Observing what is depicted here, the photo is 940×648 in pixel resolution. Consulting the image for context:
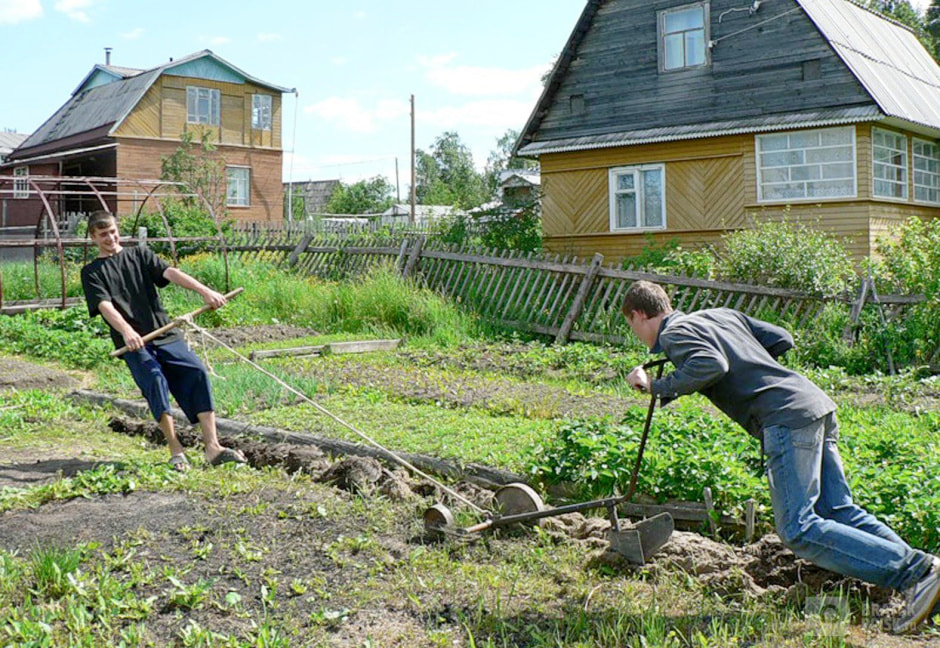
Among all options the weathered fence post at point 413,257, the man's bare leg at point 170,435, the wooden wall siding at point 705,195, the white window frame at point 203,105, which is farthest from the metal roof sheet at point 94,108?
the man's bare leg at point 170,435

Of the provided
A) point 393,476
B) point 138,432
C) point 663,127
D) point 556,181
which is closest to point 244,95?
point 556,181

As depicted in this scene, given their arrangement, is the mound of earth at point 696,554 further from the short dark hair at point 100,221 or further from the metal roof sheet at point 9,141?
the metal roof sheet at point 9,141

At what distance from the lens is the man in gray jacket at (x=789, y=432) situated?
3.88 m

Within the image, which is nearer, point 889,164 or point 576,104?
point 889,164

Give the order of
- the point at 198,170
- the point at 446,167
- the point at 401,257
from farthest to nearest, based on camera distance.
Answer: the point at 446,167, the point at 198,170, the point at 401,257

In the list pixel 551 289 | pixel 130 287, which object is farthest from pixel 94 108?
Answer: pixel 130 287

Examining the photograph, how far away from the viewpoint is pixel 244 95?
4022cm

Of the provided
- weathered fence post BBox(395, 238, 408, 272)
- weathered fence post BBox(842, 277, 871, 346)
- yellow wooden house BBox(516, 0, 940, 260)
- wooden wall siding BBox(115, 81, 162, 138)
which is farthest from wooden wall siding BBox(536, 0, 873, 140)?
wooden wall siding BBox(115, 81, 162, 138)

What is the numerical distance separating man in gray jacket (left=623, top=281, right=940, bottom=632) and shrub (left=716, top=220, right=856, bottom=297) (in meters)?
8.82

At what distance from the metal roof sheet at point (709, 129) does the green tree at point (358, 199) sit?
38.7 m

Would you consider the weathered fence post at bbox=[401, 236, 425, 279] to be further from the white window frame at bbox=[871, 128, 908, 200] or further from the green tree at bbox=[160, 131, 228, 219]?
the green tree at bbox=[160, 131, 228, 219]

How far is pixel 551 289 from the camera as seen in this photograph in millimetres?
14734

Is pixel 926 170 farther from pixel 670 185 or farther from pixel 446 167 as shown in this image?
pixel 446 167

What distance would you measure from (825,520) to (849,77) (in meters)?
16.6
